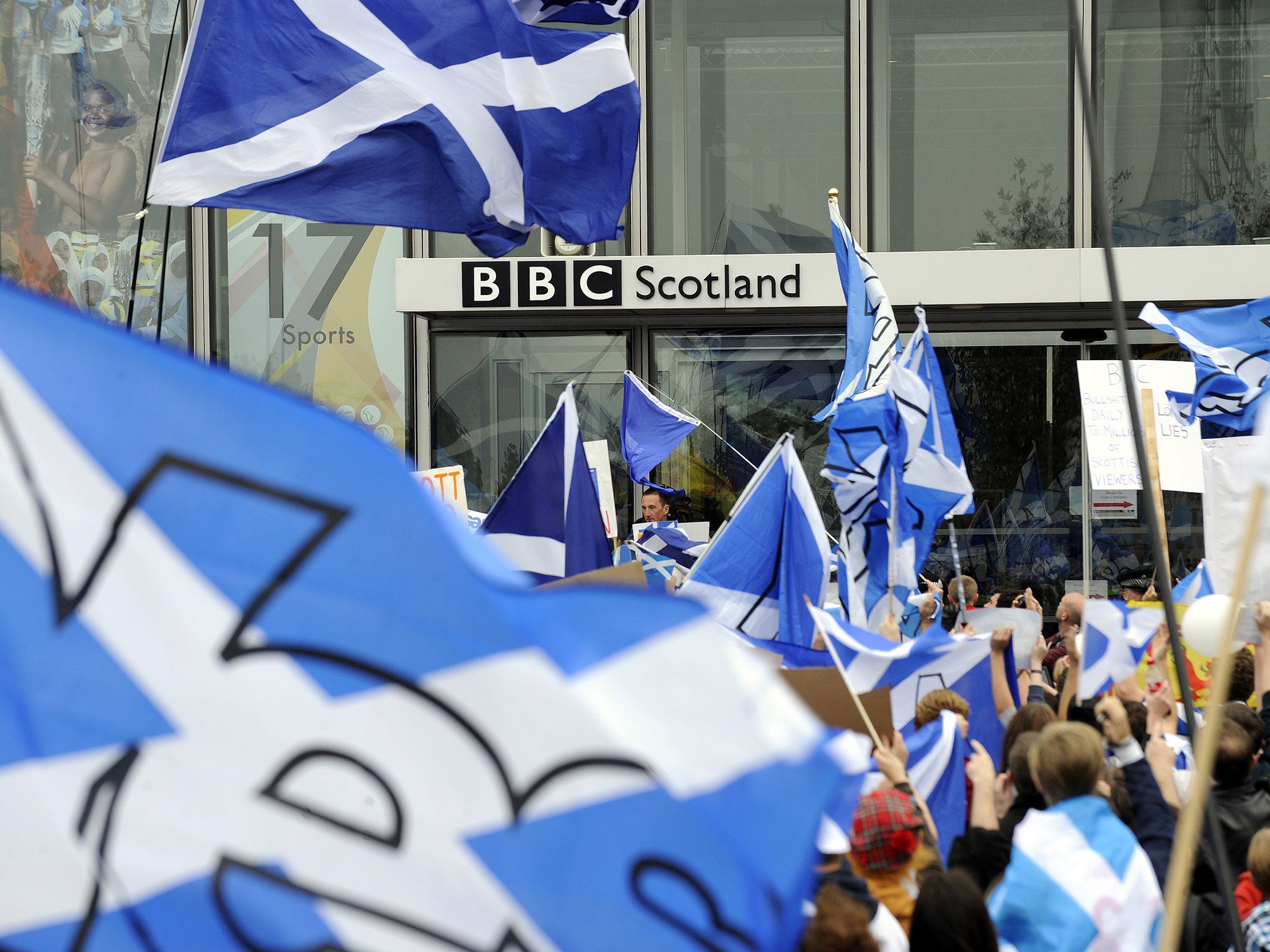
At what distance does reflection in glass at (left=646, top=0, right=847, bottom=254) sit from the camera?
14.3 metres

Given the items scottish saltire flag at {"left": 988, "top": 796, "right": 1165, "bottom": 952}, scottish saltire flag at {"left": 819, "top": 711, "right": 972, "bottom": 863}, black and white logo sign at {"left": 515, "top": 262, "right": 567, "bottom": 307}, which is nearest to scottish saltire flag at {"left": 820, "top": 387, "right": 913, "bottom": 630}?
scottish saltire flag at {"left": 819, "top": 711, "right": 972, "bottom": 863}

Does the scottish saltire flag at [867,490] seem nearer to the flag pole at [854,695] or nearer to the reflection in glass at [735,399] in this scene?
the flag pole at [854,695]

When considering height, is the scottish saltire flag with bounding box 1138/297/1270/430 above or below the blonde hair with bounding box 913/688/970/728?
above

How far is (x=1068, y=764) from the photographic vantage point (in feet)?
10.8

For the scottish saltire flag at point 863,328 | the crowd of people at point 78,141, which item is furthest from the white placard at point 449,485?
the crowd of people at point 78,141

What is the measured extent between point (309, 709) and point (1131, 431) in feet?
24.4

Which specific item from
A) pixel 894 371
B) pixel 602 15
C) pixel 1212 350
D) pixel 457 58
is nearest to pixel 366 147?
pixel 457 58

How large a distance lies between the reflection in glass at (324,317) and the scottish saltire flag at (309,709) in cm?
1268

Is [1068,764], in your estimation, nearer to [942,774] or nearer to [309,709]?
[942,774]

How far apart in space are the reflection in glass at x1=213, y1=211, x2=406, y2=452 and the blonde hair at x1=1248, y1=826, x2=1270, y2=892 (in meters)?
12.2

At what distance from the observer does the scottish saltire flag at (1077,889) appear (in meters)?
3.00

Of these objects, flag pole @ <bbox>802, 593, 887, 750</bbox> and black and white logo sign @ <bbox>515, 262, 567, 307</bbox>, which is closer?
flag pole @ <bbox>802, 593, 887, 750</bbox>

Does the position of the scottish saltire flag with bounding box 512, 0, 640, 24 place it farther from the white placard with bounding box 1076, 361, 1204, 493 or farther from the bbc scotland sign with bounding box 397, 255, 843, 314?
the bbc scotland sign with bounding box 397, 255, 843, 314

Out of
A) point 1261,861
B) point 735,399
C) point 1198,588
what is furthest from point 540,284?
point 1261,861
